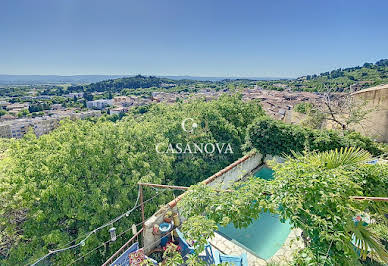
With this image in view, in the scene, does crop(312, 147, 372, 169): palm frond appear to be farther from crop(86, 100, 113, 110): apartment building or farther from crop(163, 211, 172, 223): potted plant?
crop(86, 100, 113, 110): apartment building

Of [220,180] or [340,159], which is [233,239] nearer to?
[220,180]

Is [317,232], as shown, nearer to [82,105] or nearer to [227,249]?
[227,249]

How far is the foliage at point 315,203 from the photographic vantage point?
1951 mm

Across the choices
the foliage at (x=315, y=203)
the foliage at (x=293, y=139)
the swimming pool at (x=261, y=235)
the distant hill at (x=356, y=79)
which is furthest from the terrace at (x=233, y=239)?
the distant hill at (x=356, y=79)

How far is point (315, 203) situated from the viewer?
216 centimetres

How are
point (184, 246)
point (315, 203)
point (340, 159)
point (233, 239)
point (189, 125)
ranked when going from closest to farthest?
point (315, 203) → point (340, 159) → point (184, 246) → point (233, 239) → point (189, 125)

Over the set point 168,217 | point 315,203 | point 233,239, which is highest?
point 315,203

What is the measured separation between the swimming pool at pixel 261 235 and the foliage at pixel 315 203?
4.10 m

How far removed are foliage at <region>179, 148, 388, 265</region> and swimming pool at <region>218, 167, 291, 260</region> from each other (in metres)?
4.10

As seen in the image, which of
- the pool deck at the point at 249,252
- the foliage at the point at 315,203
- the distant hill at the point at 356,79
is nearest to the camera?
the foliage at the point at 315,203

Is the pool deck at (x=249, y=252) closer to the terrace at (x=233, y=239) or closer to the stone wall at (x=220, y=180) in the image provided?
the terrace at (x=233, y=239)

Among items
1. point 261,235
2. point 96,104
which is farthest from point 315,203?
point 96,104

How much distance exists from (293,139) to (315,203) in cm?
887

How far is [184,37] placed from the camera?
121ft
